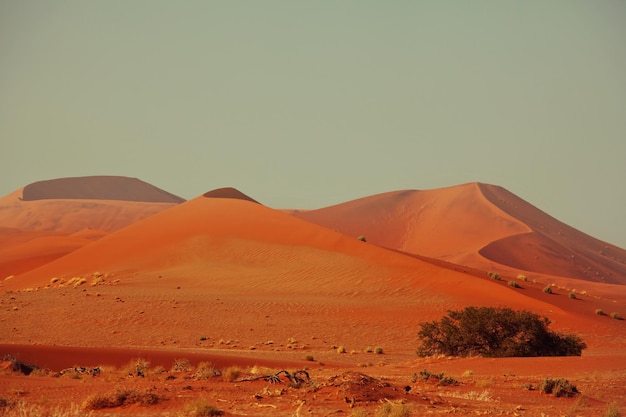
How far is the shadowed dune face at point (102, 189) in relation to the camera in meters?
174

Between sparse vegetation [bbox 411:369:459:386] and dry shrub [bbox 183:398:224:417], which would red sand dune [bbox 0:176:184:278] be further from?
dry shrub [bbox 183:398:224:417]

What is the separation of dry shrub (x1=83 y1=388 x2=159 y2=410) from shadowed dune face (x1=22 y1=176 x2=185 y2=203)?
162 m

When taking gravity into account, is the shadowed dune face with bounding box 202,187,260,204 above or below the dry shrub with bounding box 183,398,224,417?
above

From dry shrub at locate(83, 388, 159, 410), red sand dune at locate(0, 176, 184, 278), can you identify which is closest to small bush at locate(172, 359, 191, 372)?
dry shrub at locate(83, 388, 159, 410)

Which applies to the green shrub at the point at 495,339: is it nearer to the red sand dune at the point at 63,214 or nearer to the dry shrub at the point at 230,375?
the dry shrub at the point at 230,375

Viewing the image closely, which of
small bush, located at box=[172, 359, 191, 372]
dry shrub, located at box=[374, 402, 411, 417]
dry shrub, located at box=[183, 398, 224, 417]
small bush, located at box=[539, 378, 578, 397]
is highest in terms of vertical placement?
small bush, located at box=[539, 378, 578, 397]

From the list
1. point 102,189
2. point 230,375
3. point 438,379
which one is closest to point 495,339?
point 438,379

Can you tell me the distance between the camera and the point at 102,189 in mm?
185000

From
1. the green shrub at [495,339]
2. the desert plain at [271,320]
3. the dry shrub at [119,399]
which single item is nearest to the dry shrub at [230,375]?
the desert plain at [271,320]

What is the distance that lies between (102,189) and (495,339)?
6527 inches

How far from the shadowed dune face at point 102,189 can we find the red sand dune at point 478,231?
236ft

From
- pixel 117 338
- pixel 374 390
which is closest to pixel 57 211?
pixel 117 338

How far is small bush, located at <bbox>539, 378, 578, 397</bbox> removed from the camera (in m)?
16.8

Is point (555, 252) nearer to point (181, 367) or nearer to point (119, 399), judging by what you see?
point (181, 367)
